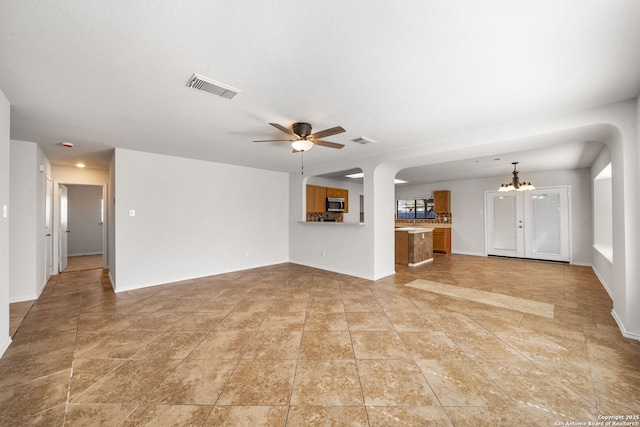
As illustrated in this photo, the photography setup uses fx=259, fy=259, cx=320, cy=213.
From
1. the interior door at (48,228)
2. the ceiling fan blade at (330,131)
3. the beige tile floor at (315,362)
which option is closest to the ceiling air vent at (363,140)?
the ceiling fan blade at (330,131)

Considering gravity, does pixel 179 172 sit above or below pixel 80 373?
above

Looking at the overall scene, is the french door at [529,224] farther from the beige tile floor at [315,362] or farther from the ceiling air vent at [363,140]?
the ceiling air vent at [363,140]

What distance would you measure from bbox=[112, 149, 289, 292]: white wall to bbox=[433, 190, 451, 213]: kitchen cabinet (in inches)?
201

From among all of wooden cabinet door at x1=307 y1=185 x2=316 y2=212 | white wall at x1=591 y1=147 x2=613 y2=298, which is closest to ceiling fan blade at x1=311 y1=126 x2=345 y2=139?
wooden cabinet door at x1=307 y1=185 x2=316 y2=212

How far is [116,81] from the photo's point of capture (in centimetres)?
216

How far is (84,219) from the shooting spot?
808 centimetres

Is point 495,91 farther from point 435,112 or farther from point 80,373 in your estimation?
point 80,373

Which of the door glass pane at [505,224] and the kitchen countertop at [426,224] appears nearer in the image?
the door glass pane at [505,224]

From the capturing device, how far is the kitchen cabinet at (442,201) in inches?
329

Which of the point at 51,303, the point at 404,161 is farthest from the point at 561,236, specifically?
the point at 51,303

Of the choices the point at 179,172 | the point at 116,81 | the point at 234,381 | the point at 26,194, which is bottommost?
the point at 234,381

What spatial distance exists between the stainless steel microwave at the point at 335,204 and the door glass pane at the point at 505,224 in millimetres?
4516

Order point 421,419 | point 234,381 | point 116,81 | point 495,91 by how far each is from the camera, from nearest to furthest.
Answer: point 421,419 < point 234,381 < point 116,81 < point 495,91

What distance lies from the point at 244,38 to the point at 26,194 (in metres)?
4.64
